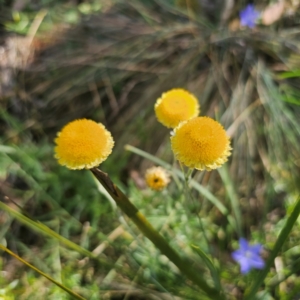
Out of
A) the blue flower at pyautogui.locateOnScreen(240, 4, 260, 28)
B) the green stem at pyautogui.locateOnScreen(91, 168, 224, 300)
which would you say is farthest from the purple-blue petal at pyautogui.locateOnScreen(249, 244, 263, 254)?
Answer: the blue flower at pyautogui.locateOnScreen(240, 4, 260, 28)

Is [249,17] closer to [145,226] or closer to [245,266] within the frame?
[245,266]

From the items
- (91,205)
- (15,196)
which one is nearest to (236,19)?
(91,205)

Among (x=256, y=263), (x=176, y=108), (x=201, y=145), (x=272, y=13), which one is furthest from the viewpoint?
(x=272, y=13)

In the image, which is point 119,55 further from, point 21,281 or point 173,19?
point 21,281

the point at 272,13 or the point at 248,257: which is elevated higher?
the point at 272,13

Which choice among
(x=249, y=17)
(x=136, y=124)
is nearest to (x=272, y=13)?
(x=249, y=17)

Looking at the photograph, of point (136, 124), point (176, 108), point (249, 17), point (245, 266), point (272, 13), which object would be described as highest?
point (272, 13)

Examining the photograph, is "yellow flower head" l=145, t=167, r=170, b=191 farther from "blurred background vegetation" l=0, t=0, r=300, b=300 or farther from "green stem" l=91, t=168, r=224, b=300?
"green stem" l=91, t=168, r=224, b=300
